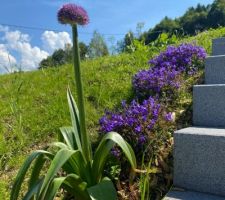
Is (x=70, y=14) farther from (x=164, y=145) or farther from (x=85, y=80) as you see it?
(x=85, y=80)

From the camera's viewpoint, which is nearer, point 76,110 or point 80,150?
point 80,150

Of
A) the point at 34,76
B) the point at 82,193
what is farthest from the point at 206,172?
the point at 34,76

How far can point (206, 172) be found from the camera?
2291 millimetres

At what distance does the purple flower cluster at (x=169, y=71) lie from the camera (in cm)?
333

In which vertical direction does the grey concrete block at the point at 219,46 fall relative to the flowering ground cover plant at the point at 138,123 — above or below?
above

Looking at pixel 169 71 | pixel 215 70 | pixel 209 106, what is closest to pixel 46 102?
pixel 169 71

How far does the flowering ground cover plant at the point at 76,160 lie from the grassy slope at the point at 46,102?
70 cm

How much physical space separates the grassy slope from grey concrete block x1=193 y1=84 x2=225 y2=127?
0.86 meters

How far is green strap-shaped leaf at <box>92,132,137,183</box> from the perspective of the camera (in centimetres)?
208

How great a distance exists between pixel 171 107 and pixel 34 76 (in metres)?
2.52

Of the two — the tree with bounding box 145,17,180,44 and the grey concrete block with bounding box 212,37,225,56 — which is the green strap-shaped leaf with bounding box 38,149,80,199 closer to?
the grey concrete block with bounding box 212,37,225,56

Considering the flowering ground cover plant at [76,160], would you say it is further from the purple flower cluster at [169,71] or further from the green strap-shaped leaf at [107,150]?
the purple flower cluster at [169,71]

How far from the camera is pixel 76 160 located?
2.16 m

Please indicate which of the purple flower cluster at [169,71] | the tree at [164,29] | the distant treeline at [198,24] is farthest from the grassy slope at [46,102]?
the tree at [164,29]
